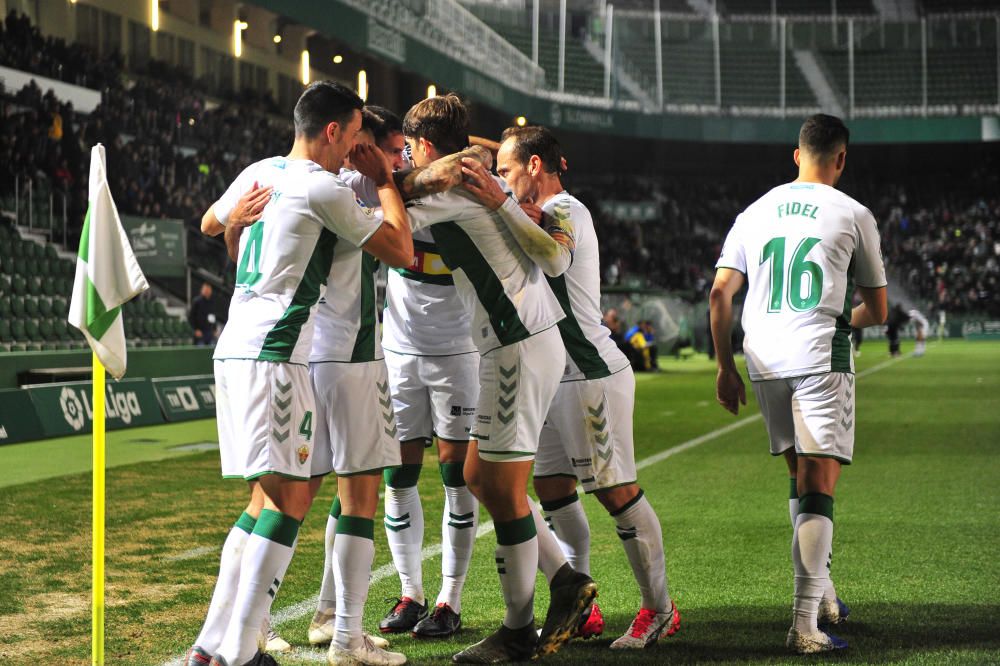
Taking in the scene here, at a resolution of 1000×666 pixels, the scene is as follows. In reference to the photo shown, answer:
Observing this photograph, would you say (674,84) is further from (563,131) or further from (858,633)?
(858,633)

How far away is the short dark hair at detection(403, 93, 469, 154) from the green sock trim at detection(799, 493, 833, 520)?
6.82 feet

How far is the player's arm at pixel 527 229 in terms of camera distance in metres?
4.46

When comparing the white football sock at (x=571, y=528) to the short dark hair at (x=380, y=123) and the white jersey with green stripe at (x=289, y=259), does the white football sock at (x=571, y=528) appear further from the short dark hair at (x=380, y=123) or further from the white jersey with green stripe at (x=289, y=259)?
the short dark hair at (x=380, y=123)

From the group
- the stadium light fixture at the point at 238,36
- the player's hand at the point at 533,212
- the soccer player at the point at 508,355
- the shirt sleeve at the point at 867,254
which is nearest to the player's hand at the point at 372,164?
the soccer player at the point at 508,355

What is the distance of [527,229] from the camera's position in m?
4.58

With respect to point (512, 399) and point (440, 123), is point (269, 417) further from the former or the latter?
point (440, 123)

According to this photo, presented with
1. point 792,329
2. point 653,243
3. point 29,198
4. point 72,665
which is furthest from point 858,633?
point 653,243

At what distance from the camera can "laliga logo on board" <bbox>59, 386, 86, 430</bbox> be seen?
1411 cm

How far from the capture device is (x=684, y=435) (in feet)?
48.4

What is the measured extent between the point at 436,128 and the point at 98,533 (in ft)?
6.57

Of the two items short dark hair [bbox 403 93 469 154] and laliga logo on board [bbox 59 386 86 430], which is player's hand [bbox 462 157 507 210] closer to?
short dark hair [bbox 403 93 469 154]

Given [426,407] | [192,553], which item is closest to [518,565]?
[426,407]

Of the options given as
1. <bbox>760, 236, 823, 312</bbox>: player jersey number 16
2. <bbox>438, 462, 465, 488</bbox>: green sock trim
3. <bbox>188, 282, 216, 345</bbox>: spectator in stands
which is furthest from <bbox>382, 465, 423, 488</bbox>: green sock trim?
<bbox>188, 282, 216, 345</bbox>: spectator in stands

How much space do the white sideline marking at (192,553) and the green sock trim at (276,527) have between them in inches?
121
